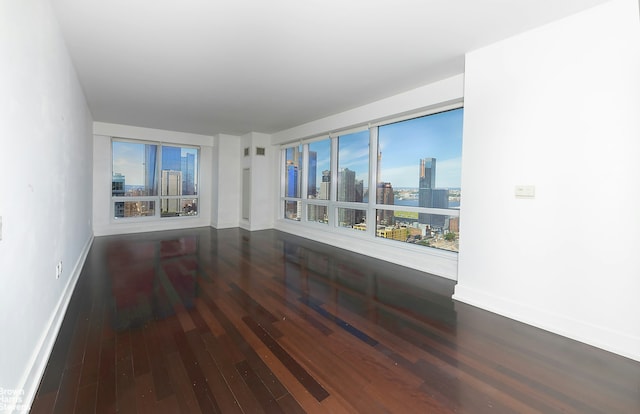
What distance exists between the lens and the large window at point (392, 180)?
12.8 feet

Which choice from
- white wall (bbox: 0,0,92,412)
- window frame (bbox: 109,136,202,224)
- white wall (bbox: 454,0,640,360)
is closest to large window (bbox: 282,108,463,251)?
white wall (bbox: 454,0,640,360)

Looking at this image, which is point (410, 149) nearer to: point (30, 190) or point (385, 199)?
point (385, 199)

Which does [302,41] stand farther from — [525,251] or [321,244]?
[321,244]

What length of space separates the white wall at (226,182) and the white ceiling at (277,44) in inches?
114

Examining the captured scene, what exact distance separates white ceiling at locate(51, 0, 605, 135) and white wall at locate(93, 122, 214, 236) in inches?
82.5

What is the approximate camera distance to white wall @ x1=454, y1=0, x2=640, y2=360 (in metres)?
2.09

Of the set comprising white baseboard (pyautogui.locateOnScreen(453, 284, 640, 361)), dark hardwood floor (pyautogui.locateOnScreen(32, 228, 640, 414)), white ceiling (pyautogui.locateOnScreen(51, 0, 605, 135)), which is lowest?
dark hardwood floor (pyautogui.locateOnScreen(32, 228, 640, 414))

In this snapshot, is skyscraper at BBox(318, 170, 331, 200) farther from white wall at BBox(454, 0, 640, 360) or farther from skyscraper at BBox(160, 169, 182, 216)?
skyscraper at BBox(160, 169, 182, 216)

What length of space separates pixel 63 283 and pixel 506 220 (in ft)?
14.5

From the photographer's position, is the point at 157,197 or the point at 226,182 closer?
the point at 157,197

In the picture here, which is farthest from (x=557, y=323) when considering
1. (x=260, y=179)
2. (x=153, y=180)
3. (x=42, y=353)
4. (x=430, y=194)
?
(x=153, y=180)

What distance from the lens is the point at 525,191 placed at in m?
2.57

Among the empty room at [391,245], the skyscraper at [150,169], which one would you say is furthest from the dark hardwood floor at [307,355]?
the skyscraper at [150,169]

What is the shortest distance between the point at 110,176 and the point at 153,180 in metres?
0.90
